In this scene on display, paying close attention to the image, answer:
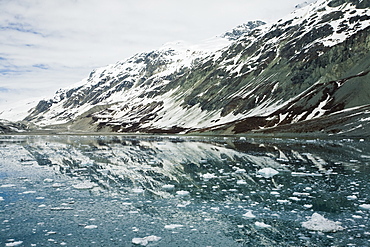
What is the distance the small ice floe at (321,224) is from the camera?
1241cm

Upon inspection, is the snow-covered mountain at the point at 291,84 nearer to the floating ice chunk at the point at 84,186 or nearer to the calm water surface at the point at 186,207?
the calm water surface at the point at 186,207

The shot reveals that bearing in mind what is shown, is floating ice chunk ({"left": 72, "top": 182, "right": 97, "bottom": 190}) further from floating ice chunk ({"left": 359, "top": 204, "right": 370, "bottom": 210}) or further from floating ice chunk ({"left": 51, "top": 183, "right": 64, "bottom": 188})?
floating ice chunk ({"left": 359, "top": 204, "right": 370, "bottom": 210})

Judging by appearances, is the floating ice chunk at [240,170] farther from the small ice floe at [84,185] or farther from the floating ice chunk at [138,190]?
the small ice floe at [84,185]

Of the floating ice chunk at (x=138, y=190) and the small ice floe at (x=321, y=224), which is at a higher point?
the floating ice chunk at (x=138, y=190)

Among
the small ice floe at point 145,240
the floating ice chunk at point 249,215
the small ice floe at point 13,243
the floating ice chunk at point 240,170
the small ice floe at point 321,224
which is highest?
the small ice floe at point 13,243

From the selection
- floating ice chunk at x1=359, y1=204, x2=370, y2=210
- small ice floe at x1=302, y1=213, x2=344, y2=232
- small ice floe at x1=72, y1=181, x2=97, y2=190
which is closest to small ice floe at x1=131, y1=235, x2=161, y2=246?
small ice floe at x1=302, y1=213, x2=344, y2=232

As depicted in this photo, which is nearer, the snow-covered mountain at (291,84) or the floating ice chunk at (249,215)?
the floating ice chunk at (249,215)

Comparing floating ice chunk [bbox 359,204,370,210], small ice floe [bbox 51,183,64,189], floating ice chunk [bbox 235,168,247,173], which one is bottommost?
floating ice chunk [bbox 235,168,247,173]

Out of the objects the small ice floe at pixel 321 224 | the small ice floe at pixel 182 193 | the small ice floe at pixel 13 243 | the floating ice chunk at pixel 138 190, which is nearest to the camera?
the small ice floe at pixel 13 243

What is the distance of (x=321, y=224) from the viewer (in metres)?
12.8

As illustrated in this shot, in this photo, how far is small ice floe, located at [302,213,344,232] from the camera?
1241 centimetres

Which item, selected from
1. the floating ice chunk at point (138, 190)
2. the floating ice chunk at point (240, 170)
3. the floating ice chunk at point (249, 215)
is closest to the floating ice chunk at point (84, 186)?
the floating ice chunk at point (138, 190)

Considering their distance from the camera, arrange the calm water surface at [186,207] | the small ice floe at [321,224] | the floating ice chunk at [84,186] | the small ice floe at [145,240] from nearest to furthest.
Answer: the small ice floe at [145,240], the calm water surface at [186,207], the small ice floe at [321,224], the floating ice chunk at [84,186]

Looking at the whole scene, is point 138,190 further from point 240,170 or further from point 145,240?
point 240,170
